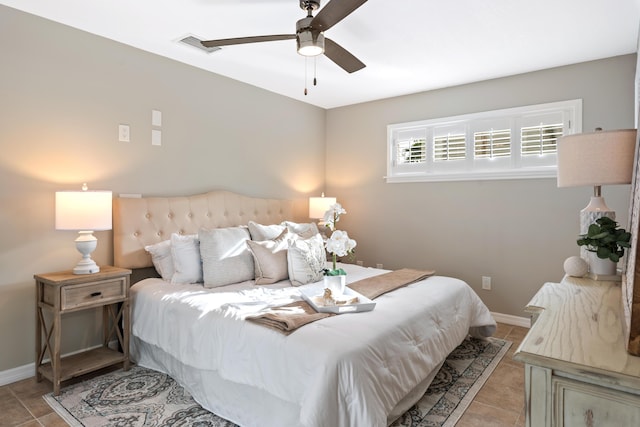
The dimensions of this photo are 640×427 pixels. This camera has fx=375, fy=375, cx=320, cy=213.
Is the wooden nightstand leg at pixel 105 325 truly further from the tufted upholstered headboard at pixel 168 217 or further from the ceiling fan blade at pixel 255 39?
the ceiling fan blade at pixel 255 39

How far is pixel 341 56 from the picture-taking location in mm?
2488

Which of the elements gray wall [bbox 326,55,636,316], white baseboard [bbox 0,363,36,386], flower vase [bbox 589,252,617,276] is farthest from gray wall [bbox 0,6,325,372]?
flower vase [bbox 589,252,617,276]

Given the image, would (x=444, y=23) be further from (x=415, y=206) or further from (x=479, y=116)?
(x=415, y=206)

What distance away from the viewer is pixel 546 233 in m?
3.65

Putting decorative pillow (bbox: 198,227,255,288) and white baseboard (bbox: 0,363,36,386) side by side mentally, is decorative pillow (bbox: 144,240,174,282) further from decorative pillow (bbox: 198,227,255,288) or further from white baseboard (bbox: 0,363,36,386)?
white baseboard (bbox: 0,363,36,386)

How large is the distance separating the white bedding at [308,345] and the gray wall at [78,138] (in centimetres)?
72

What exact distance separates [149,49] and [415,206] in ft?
10.4

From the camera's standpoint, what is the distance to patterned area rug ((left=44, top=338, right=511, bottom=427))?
2.13 metres

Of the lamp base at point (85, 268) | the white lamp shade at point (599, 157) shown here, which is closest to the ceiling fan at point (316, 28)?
the white lamp shade at point (599, 157)

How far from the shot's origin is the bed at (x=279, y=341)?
5.55 feet

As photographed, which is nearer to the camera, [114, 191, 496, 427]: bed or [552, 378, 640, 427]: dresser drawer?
[552, 378, 640, 427]: dresser drawer

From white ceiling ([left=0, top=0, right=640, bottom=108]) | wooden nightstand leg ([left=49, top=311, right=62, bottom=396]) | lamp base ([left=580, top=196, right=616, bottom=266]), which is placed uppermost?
white ceiling ([left=0, top=0, right=640, bottom=108])

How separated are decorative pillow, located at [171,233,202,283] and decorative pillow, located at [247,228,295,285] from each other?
1.44 feet

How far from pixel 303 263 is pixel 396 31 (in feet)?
6.35
